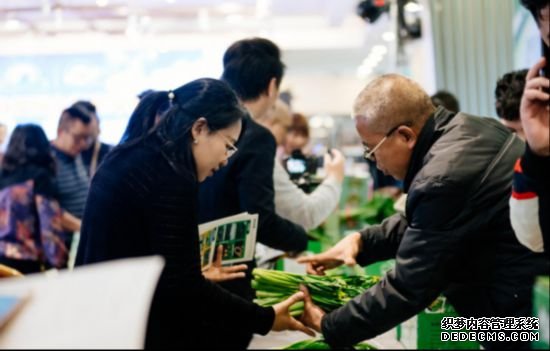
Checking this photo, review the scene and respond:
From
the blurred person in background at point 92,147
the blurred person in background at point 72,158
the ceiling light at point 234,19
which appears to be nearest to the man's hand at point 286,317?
the blurred person in background at point 72,158

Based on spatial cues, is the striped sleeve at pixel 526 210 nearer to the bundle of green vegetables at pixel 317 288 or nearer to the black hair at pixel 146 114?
the bundle of green vegetables at pixel 317 288

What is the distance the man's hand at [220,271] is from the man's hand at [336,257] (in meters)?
0.21

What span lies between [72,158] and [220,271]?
7.64ft

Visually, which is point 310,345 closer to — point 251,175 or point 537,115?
point 251,175

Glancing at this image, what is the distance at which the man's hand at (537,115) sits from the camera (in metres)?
1.01

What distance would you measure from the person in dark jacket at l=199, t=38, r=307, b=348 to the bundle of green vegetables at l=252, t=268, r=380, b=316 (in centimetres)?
7

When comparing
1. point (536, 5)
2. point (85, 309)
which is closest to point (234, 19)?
point (536, 5)

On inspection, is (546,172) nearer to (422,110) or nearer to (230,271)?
(422,110)

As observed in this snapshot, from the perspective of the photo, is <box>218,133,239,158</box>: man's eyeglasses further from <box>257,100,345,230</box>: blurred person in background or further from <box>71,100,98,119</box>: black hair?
<box>71,100,98,119</box>: black hair

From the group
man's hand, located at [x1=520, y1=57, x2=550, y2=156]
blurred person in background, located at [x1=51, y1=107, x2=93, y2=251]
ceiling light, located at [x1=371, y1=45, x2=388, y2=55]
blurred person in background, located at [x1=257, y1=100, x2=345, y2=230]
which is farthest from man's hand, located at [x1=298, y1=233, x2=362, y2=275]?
ceiling light, located at [x1=371, y1=45, x2=388, y2=55]

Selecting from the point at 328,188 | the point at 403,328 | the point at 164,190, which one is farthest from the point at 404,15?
the point at 164,190

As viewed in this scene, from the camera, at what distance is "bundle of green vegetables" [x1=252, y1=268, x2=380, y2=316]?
164cm

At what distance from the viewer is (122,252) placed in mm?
1268

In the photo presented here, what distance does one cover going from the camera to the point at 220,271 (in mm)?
1670
